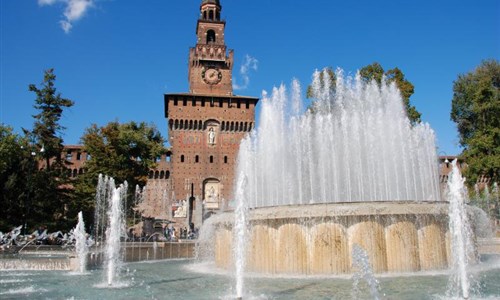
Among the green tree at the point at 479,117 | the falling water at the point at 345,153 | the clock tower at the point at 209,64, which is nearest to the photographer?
the falling water at the point at 345,153

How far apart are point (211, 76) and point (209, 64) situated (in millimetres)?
1154

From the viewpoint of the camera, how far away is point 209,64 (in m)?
41.0

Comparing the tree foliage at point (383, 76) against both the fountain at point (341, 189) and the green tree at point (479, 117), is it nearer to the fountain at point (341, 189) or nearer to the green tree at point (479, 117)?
→ the fountain at point (341, 189)

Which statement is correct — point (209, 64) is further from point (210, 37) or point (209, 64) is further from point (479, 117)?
point (479, 117)

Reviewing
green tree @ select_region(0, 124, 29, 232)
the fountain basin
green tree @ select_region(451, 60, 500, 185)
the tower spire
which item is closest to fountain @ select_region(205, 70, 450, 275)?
the fountain basin

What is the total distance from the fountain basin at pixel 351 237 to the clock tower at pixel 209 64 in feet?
Answer: 105

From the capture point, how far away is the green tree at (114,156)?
82.8 feet

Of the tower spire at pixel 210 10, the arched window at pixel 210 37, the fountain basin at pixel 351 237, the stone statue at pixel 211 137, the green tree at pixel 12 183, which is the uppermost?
the tower spire at pixel 210 10

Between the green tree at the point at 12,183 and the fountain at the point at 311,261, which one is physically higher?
the green tree at the point at 12,183

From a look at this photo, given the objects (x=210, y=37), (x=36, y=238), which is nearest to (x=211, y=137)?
(x=210, y=37)

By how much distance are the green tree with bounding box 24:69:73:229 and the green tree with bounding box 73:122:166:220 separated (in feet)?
3.39

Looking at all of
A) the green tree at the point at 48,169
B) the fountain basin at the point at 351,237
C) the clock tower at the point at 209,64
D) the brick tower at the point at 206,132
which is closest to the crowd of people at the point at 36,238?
the green tree at the point at 48,169

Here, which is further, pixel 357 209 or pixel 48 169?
pixel 48 169

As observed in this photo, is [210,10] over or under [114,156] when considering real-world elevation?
over
